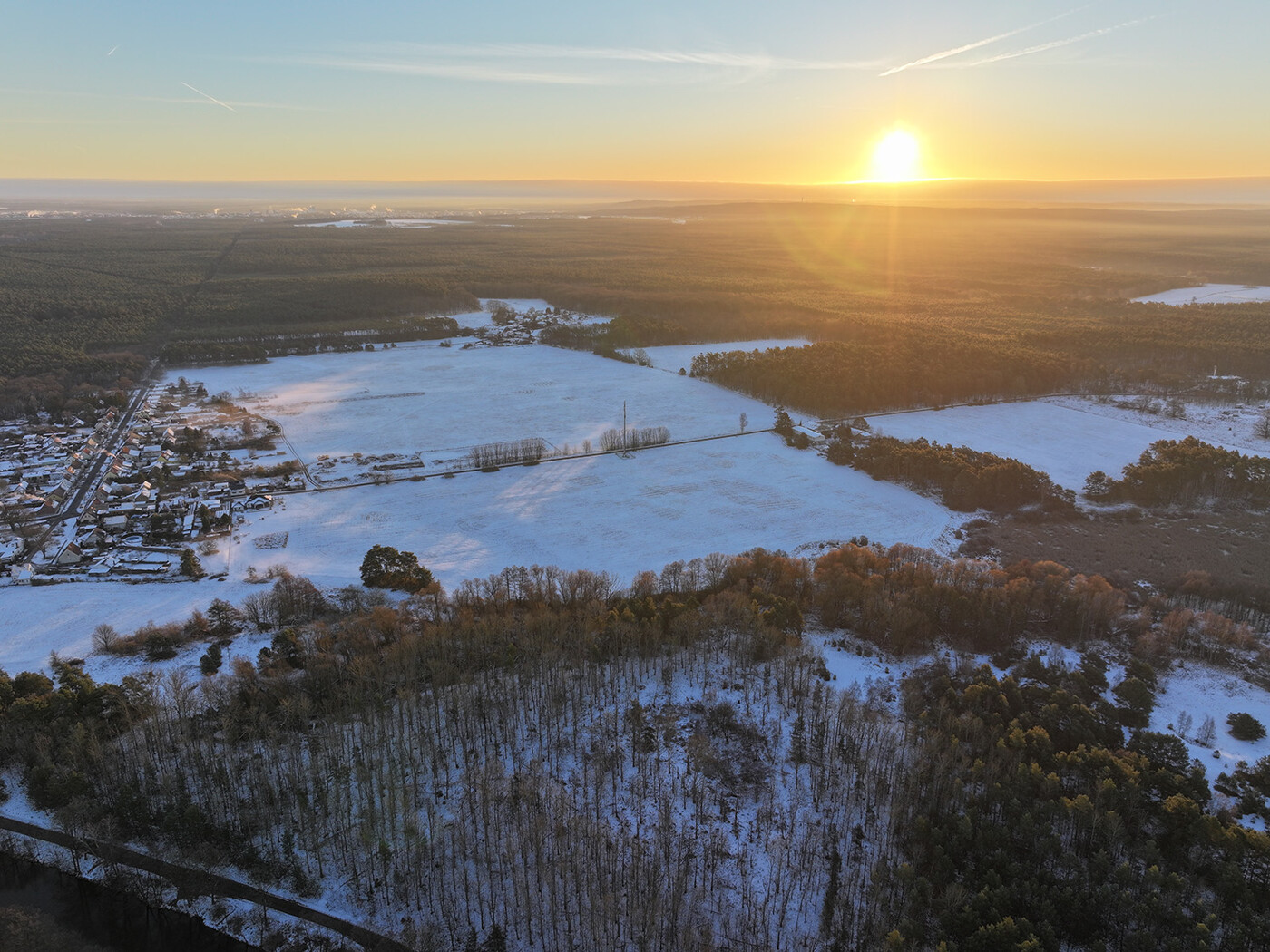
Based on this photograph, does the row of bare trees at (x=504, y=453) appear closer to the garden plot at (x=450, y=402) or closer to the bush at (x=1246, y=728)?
the garden plot at (x=450, y=402)

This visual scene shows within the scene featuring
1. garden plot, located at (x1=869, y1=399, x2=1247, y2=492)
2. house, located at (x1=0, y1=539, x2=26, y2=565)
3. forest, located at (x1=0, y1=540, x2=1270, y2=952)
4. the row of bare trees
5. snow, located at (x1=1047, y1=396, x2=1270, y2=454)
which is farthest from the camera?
snow, located at (x1=1047, y1=396, x2=1270, y2=454)

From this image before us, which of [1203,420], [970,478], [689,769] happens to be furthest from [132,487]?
[1203,420]

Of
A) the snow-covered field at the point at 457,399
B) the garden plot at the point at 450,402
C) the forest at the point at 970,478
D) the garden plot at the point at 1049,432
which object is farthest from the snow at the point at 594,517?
the garden plot at the point at 1049,432

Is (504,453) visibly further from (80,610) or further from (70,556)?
(80,610)

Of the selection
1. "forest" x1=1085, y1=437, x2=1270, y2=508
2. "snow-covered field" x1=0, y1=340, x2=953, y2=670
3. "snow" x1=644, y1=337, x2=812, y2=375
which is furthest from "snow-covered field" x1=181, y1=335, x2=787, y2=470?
"forest" x1=1085, y1=437, x2=1270, y2=508

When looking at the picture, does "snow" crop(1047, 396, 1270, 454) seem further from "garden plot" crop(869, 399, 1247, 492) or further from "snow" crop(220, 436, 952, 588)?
"snow" crop(220, 436, 952, 588)

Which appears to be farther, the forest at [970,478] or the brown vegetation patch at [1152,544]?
the forest at [970,478]
